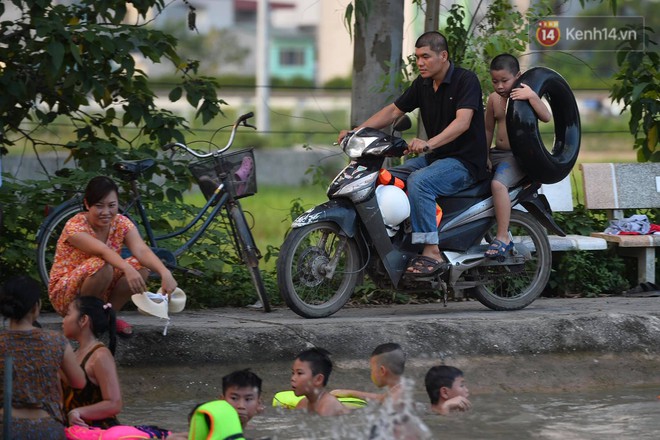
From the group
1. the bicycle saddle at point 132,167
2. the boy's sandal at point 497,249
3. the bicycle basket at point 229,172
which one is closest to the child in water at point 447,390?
the boy's sandal at point 497,249

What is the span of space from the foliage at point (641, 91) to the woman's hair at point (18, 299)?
605 cm

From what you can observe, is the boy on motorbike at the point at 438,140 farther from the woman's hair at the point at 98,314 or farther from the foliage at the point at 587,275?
the woman's hair at the point at 98,314

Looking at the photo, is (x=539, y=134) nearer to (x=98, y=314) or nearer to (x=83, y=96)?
(x=83, y=96)

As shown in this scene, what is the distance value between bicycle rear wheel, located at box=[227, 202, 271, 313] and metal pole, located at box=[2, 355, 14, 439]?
3.05 meters

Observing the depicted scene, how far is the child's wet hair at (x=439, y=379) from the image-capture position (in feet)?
20.2

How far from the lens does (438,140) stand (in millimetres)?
7539

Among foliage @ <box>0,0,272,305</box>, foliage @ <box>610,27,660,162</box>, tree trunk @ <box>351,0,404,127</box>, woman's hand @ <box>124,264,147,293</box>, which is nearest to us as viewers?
woman's hand @ <box>124,264,147,293</box>

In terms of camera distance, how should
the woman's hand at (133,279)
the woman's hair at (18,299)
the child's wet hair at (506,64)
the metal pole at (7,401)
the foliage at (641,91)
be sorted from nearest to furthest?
the metal pole at (7,401), the woman's hair at (18,299), the woman's hand at (133,279), the child's wet hair at (506,64), the foliage at (641,91)

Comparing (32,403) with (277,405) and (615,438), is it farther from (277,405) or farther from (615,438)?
(615,438)

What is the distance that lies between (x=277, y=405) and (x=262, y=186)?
1927 cm

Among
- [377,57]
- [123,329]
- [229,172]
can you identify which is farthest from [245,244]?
[377,57]

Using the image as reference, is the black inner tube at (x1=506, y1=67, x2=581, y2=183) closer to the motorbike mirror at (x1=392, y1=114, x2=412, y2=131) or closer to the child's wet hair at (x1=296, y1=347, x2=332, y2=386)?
the motorbike mirror at (x1=392, y1=114, x2=412, y2=131)

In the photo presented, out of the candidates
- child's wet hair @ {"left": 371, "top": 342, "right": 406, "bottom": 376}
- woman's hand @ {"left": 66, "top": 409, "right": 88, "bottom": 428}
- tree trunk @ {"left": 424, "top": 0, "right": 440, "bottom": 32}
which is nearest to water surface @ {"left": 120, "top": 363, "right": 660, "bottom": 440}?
child's wet hair @ {"left": 371, "top": 342, "right": 406, "bottom": 376}

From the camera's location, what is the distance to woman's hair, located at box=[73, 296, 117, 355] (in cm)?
571
